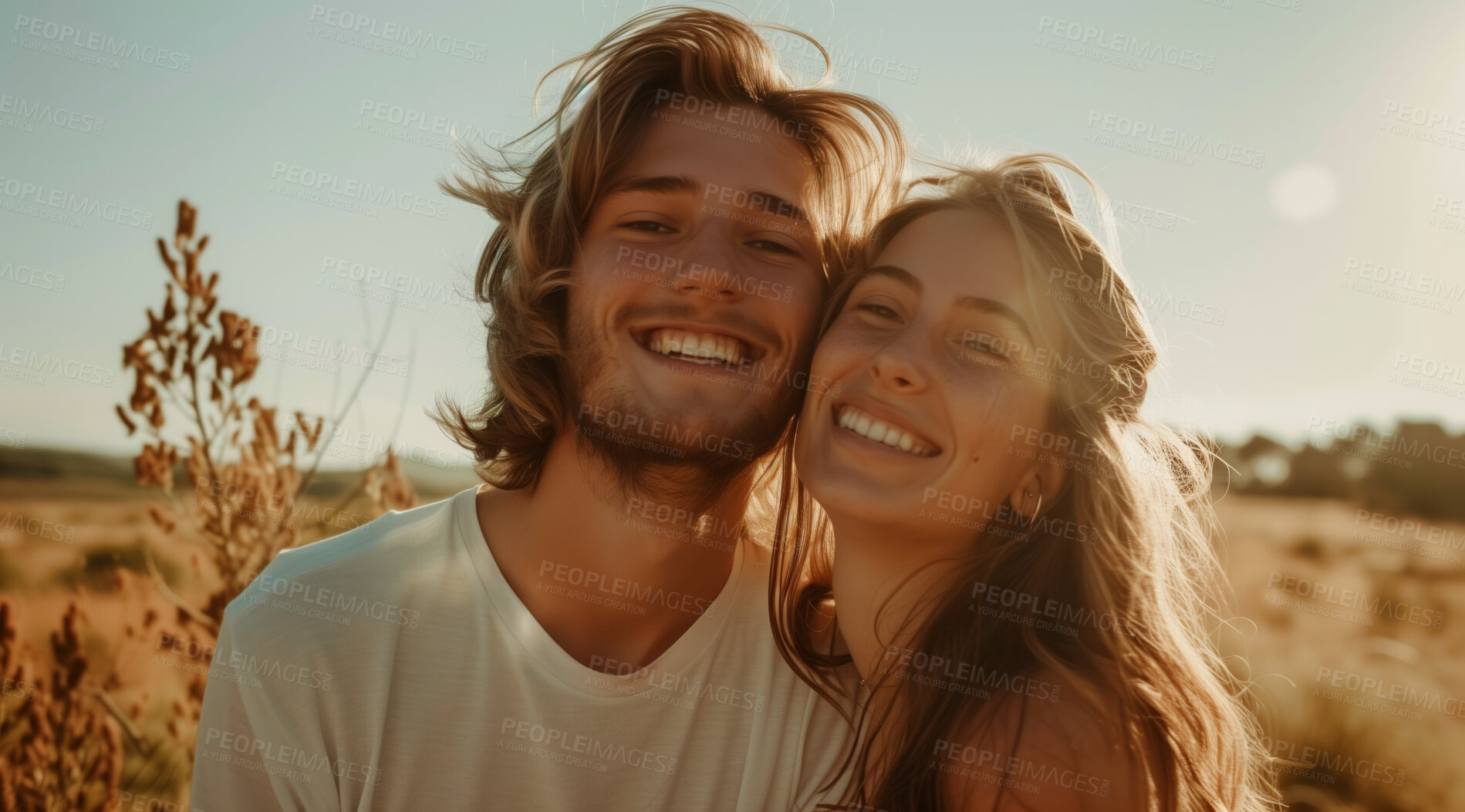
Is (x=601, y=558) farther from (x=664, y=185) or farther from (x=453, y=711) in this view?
(x=664, y=185)

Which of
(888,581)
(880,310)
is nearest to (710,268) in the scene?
(880,310)

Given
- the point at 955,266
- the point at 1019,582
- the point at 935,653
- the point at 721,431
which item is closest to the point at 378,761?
the point at 721,431

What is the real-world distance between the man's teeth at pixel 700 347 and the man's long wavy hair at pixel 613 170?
46 centimetres

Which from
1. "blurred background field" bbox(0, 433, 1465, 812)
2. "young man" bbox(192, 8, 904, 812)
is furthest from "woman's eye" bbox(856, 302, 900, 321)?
"blurred background field" bbox(0, 433, 1465, 812)

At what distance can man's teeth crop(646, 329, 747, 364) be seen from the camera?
2.82 meters

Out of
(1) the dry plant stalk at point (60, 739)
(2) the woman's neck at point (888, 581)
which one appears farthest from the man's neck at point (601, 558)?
(1) the dry plant stalk at point (60, 739)

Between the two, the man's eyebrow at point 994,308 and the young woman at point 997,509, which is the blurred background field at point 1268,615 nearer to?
the young woman at point 997,509

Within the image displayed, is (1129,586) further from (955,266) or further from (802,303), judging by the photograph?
(802,303)

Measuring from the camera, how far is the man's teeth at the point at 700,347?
282 centimetres

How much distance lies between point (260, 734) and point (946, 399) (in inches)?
84.9

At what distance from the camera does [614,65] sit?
10.7 ft

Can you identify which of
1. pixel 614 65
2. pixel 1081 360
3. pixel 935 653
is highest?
pixel 614 65

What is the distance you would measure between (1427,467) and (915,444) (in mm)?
8423

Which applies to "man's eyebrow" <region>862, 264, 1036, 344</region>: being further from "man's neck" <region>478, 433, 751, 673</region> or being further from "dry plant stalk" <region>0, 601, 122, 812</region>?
"dry plant stalk" <region>0, 601, 122, 812</region>
